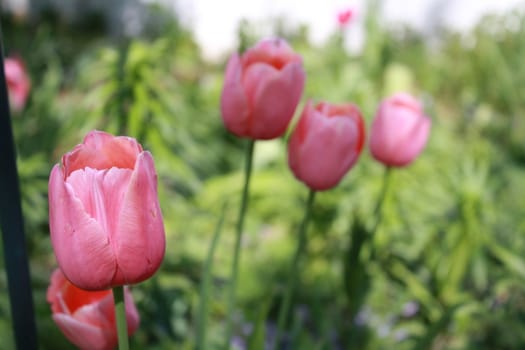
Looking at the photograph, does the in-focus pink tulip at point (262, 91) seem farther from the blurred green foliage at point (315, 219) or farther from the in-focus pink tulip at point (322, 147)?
the blurred green foliage at point (315, 219)

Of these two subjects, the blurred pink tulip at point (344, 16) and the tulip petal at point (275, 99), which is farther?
the blurred pink tulip at point (344, 16)

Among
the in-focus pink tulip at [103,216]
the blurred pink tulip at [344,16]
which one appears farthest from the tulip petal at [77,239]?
the blurred pink tulip at [344,16]

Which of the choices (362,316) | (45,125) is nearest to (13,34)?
(45,125)

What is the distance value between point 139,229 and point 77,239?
0.05m

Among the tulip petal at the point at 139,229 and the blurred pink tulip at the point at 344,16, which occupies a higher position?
the blurred pink tulip at the point at 344,16

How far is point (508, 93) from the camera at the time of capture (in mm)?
3385

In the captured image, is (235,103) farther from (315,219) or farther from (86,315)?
(315,219)

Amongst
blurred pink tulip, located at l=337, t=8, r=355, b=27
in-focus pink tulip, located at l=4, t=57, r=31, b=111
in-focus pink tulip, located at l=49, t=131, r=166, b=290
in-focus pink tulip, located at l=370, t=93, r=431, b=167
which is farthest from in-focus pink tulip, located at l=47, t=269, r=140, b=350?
blurred pink tulip, located at l=337, t=8, r=355, b=27

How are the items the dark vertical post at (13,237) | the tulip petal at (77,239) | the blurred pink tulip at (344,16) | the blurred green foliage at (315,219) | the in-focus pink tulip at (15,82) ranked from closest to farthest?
the tulip petal at (77,239) < the dark vertical post at (13,237) < the blurred green foliage at (315,219) < the in-focus pink tulip at (15,82) < the blurred pink tulip at (344,16)

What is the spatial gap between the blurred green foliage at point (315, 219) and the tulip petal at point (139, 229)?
1.24 ft

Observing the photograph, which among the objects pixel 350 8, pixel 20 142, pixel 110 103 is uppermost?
pixel 350 8

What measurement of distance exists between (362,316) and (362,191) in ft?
1.38

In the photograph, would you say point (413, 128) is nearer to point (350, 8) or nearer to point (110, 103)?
point (110, 103)

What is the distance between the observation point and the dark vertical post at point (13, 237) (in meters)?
0.65
